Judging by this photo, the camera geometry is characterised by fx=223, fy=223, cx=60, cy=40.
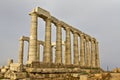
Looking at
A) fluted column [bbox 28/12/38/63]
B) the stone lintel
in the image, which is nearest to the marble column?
fluted column [bbox 28/12/38/63]

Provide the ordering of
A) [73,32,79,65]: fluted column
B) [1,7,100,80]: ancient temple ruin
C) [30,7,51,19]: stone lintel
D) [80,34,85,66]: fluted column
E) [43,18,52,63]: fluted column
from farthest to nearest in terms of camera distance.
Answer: [80,34,85,66]: fluted column, [73,32,79,65]: fluted column, [43,18,52,63]: fluted column, [30,7,51,19]: stone lintel, [1,7,100,80]: ancient temple ruin

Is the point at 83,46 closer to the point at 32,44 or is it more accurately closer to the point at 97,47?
the point at 97,47

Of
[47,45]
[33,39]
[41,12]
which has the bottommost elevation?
[47,45]

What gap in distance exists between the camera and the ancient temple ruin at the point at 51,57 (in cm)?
2127

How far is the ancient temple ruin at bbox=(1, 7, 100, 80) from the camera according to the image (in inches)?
837

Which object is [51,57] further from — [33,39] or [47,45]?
[33,39]

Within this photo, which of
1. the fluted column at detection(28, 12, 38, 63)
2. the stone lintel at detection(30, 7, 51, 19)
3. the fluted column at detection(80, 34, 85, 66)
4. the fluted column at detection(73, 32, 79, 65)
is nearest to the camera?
the fluted column at detection(28, 12, 38, 63)

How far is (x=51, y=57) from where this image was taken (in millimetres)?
34219

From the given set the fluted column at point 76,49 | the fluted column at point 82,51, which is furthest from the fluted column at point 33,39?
the fluted column at point 82,51

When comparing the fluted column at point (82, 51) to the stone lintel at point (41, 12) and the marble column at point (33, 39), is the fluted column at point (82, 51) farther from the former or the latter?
the marble column at point (33, 39)

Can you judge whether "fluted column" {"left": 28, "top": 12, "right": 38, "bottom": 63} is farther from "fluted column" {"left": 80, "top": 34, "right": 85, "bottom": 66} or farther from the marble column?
"fluted column" {"left": 80, "top": 34, "right": 85, "bottom": 66}

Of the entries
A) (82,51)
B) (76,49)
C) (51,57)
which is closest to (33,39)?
(51,57)

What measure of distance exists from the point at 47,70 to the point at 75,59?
17293mm

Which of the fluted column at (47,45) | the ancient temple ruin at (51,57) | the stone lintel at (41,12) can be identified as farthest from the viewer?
the fluted column at (47,45)
